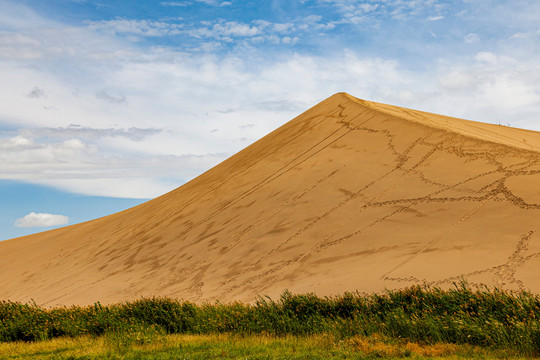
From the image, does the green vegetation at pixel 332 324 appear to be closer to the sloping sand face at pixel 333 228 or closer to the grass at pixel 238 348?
the grass at pixel 238 348

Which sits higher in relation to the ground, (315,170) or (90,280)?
(315,170)

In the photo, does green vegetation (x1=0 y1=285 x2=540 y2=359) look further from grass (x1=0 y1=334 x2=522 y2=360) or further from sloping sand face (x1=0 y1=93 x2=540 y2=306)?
sloping sand face (x1=0 y1=93 x2=540 y2=306)

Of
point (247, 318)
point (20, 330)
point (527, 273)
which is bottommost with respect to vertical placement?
point (527, 273)

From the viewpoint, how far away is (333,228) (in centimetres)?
1484

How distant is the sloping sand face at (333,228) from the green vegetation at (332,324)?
2.01 metres

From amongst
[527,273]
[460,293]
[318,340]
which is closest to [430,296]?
[460,293]

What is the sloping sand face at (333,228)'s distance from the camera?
471 inches

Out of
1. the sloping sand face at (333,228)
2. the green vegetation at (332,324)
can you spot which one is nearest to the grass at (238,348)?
the green vegetation at (332,324)

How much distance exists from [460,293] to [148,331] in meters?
→ 5.92

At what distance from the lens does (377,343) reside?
25.9 ft

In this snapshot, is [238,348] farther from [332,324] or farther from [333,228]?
[333,228]

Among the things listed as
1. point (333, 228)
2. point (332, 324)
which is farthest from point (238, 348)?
point (333, 228)

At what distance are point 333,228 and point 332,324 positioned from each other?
238 inches

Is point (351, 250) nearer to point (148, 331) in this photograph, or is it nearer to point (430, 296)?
point (430, 296)
